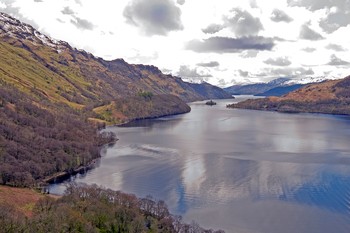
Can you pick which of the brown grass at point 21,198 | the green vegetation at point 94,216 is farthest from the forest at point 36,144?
the green vegetation at point 94,216

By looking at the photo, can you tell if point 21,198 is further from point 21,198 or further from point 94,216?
point 94,216

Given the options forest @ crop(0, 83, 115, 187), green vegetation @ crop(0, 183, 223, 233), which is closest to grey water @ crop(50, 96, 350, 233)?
green vegetation @ crop(0, 183, 223, 233)

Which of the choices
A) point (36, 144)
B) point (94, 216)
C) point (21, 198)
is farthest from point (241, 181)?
point (36, 144)

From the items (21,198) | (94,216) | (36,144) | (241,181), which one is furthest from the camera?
(36,144)

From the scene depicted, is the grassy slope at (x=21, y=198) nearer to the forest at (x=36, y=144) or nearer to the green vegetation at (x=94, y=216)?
the green vegetation at (x=94, y=216)

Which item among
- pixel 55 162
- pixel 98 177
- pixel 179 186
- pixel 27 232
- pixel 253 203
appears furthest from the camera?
pixel 55 162

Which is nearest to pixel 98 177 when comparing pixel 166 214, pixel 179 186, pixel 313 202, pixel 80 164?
pixel 80 164

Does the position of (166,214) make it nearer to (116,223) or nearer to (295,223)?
(116,223)
